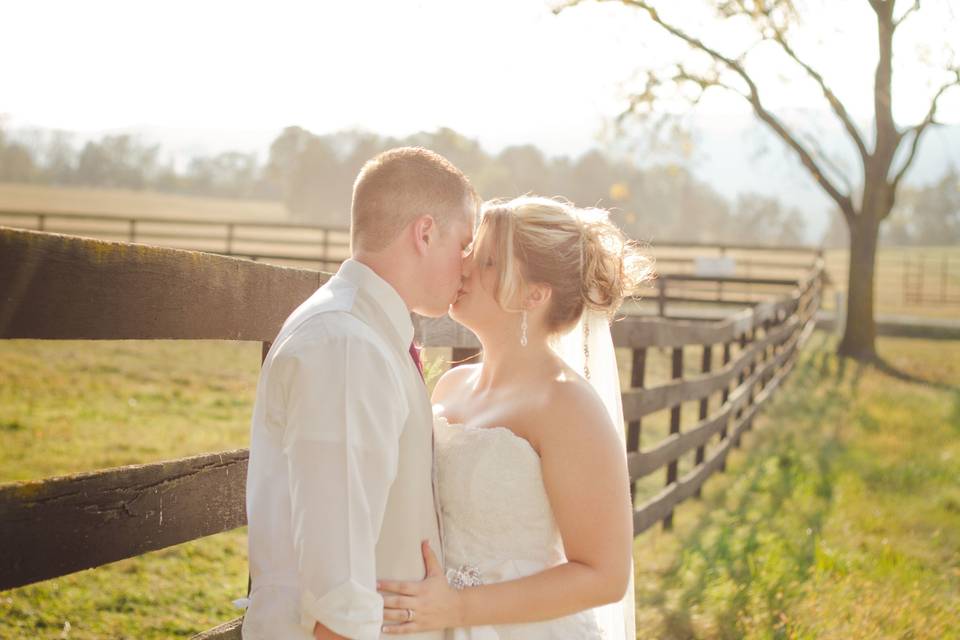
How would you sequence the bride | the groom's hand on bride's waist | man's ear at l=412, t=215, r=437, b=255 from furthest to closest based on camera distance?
the bride
man's ear at l=412, t=215, r=437, b=255
the groom's hand on bride's waist

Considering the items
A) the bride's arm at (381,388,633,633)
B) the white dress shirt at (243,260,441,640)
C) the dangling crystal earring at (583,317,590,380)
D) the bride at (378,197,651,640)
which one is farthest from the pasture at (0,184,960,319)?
the white dress shirt at (243,260,441,640)

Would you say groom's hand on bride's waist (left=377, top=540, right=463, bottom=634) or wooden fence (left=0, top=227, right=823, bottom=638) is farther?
groom's hand on bride's waist (left=377, top=540, right=463, bottom=634)

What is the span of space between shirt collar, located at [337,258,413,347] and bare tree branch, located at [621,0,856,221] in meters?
17.6

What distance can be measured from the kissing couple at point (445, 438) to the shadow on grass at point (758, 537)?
181 centimetres

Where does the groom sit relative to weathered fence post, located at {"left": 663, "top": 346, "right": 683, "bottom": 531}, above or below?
above

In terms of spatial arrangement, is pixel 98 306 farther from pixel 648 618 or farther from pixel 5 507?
pixel 648 618

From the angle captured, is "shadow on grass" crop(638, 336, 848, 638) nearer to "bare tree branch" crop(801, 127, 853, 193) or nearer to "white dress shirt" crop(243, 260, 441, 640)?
"white dress shirt" crop(243, 260, 441, 640)

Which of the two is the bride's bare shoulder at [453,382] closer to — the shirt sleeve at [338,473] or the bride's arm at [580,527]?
the bride's arm at [580,527]

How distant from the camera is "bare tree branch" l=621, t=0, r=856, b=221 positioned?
18.6m

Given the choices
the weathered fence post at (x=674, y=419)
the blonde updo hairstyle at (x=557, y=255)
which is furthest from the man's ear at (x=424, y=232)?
the weathered fence post at (x=674, y=419)

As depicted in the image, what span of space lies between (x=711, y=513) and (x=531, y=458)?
5117mm

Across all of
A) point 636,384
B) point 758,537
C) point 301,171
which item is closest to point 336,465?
point 636,384

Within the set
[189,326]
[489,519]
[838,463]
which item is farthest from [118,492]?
[838,463]

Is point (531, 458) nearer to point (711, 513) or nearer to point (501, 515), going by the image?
point (501, 515)
